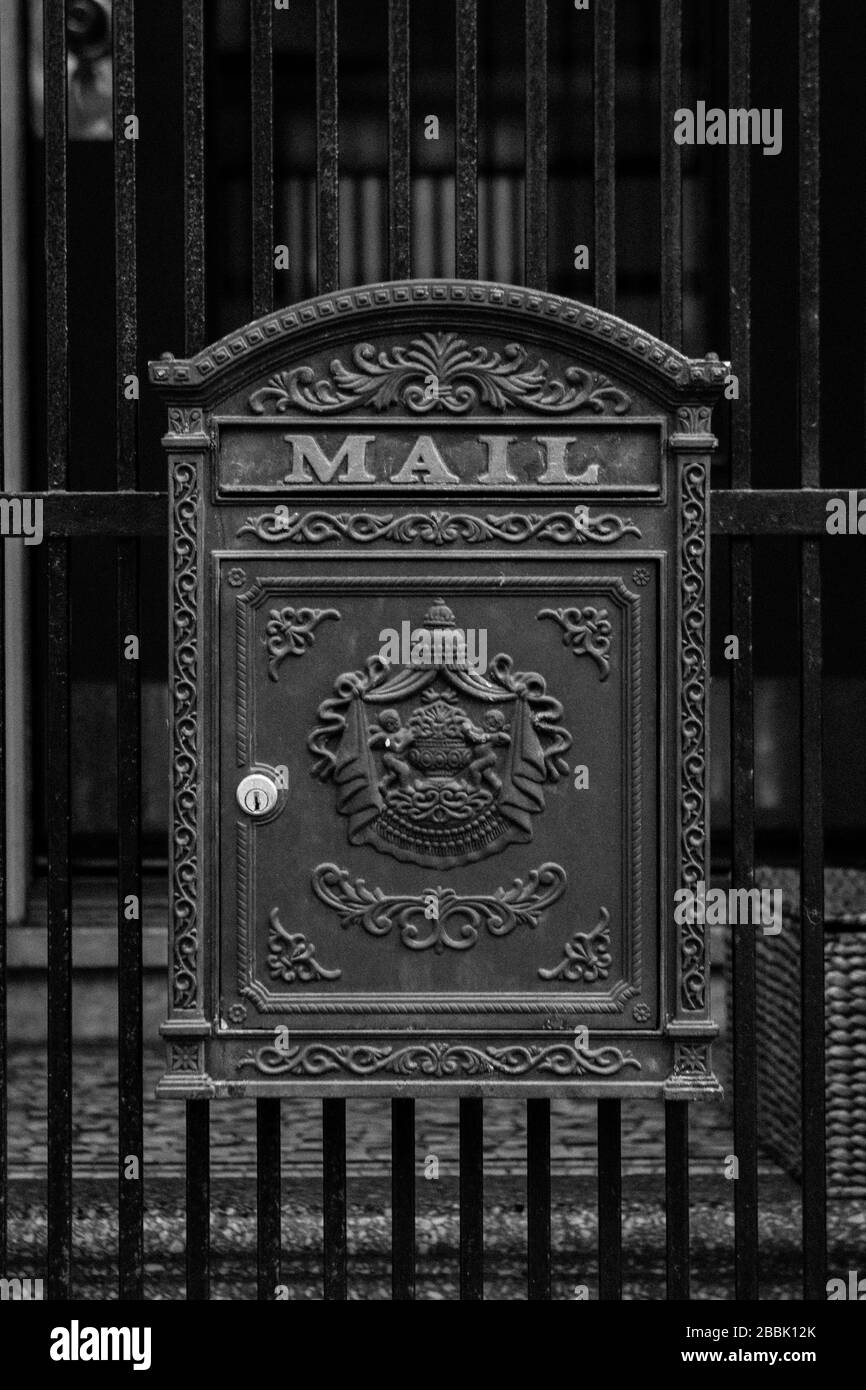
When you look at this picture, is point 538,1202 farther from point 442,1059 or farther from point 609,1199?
point 442,1059

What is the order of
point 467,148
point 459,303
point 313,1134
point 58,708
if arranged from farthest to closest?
point 313,1134
point 58,708
point 467,148
point 459,303

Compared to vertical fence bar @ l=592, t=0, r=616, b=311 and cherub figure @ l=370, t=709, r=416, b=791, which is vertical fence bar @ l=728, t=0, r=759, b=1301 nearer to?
vertical fence bar @ l=592, t=0, r=616, b=311

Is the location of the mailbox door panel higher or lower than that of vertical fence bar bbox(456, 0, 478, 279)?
lower

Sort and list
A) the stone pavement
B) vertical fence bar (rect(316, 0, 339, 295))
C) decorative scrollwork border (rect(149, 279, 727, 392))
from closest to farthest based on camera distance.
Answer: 1. decorative scrollwork border (rect(149, 279, 727, 392))
2. vertical fence bar (rect(316, 0, 339, 295))
3. the stone pavement

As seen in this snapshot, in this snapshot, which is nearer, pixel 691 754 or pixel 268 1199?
pixel 691 754

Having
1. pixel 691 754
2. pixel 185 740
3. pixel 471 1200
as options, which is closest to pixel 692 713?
pixel 691 754

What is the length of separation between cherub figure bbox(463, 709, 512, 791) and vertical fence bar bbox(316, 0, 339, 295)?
91 centimetres

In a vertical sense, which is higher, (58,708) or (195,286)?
(195,286)

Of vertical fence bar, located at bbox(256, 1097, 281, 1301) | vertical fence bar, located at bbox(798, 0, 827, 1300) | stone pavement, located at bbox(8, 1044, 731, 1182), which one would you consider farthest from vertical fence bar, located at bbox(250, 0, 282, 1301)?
stone pavement, located at bbox(8, 1044, 731, 1182)

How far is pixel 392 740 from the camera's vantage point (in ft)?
10.3

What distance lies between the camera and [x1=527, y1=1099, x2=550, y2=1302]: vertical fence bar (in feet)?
11.0

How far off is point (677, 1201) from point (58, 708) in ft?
5.20

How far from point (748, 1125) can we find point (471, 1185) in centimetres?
57

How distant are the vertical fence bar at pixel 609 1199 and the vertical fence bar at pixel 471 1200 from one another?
0.24m
